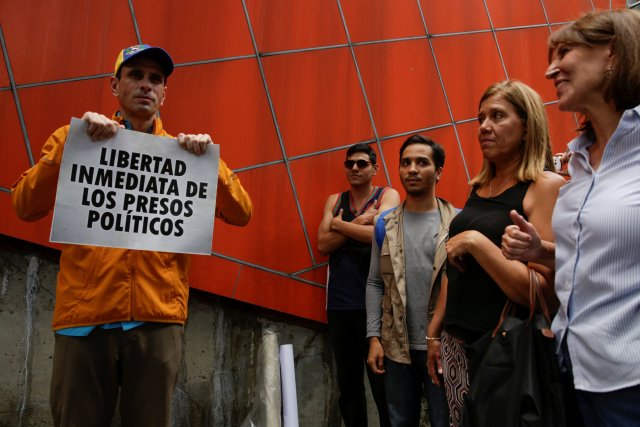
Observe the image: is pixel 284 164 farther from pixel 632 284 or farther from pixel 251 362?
pixel 632 284

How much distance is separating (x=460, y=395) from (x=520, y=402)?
1.92ft

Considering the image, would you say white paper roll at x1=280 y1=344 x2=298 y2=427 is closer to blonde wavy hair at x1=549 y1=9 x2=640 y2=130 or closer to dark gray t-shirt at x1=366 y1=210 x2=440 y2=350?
dark gray t-shirt at x1=366 y1=210 x2=440 y2=350

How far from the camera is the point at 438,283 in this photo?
2.64 metres

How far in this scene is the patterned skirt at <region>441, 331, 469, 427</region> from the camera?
1.93 m

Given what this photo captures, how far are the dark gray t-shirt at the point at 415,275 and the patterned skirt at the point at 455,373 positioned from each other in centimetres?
56

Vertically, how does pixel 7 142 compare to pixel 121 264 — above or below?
above

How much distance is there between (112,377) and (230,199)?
0.84m

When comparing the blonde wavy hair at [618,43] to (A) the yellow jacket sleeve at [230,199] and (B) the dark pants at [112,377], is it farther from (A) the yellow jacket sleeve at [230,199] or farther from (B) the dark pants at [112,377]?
(B) the dark pants at [112,377]

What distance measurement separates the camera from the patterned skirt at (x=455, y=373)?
1.93 metres

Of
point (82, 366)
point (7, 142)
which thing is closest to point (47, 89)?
point (7, 142)

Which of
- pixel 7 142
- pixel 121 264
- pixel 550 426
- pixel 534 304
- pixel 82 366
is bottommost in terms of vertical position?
pixel 550 426

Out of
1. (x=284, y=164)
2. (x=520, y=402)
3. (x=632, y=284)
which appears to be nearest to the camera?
(x=632, y=284)

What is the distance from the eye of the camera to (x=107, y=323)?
1.98m

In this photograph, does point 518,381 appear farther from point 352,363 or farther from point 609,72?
point 352,363
